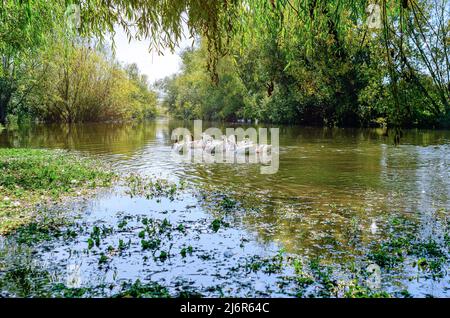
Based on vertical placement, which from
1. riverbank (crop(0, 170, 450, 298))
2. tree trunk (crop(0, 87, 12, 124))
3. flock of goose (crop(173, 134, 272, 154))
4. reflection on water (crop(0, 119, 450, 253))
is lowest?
riverbank (crop(0, 170, 450, 298))

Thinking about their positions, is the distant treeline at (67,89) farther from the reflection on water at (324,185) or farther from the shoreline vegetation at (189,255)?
the shoreline vegetation at (189,255)

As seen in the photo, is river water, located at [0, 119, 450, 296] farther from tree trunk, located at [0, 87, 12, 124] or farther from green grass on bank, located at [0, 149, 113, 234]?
tree trunk, located at [0, 87, 12, 124]

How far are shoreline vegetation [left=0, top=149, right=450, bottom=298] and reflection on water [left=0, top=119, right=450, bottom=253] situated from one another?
656 millimetres

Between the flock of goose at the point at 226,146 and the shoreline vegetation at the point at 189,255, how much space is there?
9.84 m

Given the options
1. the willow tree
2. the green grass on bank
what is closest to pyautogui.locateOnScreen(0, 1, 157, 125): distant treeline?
the green grass on bank

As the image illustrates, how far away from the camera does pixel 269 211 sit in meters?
10.3

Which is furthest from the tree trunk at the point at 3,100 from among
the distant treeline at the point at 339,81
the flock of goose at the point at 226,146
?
the flock of goose at the point at 226,146

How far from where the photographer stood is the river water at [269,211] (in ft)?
21.1

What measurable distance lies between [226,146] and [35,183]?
11236 mm

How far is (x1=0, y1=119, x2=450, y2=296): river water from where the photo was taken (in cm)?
642
